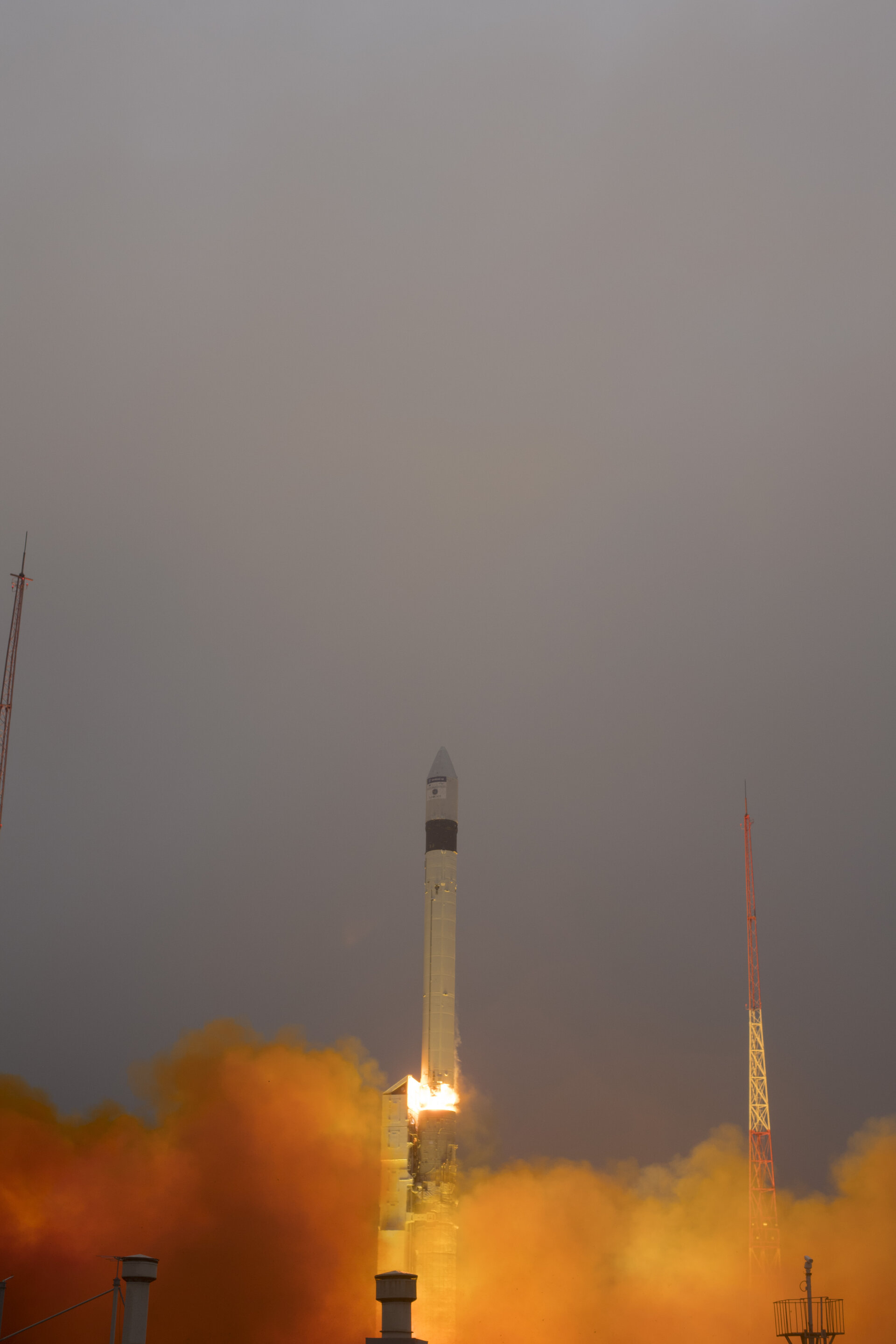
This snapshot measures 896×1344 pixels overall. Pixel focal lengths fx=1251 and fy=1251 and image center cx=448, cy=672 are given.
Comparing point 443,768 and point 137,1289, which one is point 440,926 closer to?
point 443,768

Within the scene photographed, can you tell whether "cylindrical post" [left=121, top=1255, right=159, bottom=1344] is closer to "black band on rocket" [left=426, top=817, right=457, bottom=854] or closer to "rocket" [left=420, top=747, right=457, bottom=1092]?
"rocket" [left=420, top=747, right=457, bottom=1092]

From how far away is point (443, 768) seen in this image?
2362 inches

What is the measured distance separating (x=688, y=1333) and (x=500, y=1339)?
32.2 feet

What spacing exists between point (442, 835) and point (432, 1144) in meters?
13.5

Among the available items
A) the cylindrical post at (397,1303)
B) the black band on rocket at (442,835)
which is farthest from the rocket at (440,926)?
the cylindrical post at (397,1303)

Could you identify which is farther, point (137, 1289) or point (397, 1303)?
point (137, 1289)

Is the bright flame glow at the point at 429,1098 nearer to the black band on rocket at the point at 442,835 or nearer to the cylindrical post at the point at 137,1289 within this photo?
the black band on rocket at the point at 442,835

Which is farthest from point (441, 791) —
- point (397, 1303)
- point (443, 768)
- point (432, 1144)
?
point (397, 1303)

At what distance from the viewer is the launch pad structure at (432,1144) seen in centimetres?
5188

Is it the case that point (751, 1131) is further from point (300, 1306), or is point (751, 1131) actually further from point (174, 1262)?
point (174, 1262)

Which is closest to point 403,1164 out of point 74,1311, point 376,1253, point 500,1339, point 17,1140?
point 376,1253

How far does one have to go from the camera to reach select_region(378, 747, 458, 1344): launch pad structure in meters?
51.9

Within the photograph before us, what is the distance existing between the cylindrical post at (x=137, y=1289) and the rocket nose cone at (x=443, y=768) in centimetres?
3012

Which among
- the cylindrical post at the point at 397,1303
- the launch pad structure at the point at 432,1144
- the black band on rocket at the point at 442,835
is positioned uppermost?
the black band on rocket at the point at 442,835
